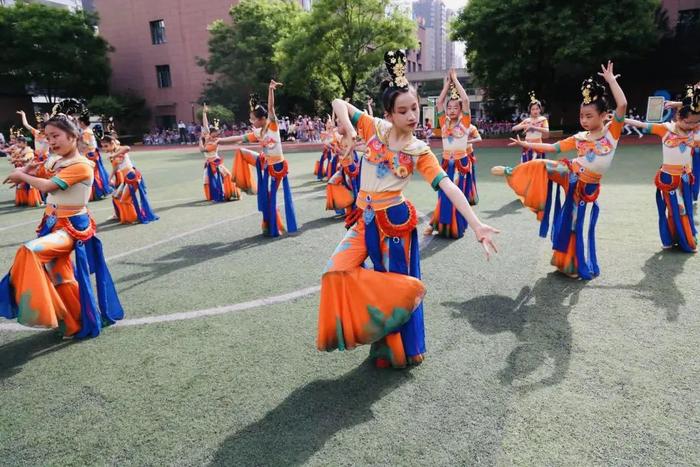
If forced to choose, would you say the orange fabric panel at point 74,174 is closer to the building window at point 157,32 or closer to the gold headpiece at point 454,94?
the gold headpiece at point 454,94

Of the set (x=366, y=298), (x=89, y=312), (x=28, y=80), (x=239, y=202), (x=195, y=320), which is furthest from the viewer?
(x=28, y=80)

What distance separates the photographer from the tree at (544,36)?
2312 centimetres

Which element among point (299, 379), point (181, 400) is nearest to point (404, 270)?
point (299, 379)

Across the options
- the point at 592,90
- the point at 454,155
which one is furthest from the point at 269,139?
the point at 592,90

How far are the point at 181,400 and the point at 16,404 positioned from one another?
48.3 inches

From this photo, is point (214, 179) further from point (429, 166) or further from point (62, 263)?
point (429, 166)

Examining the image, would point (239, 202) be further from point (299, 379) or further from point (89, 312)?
point (299, 379)

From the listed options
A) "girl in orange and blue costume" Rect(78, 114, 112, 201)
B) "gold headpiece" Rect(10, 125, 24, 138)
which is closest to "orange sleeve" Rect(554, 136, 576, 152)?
"girl in orange and blue costume" Rect(78, 114, 112, 201)

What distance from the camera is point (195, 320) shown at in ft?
15.5

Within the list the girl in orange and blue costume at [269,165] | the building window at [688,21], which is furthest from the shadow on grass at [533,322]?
the building window at [688,21]

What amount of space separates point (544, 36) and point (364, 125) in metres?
24.3

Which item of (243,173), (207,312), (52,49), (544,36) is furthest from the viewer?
(52,49)

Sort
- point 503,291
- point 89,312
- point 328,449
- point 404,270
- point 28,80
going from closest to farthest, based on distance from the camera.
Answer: point 328,449 → point 404,270 → point 89,312 → point 503,291 → point 28,80

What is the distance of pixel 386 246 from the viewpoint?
11.6 ft
